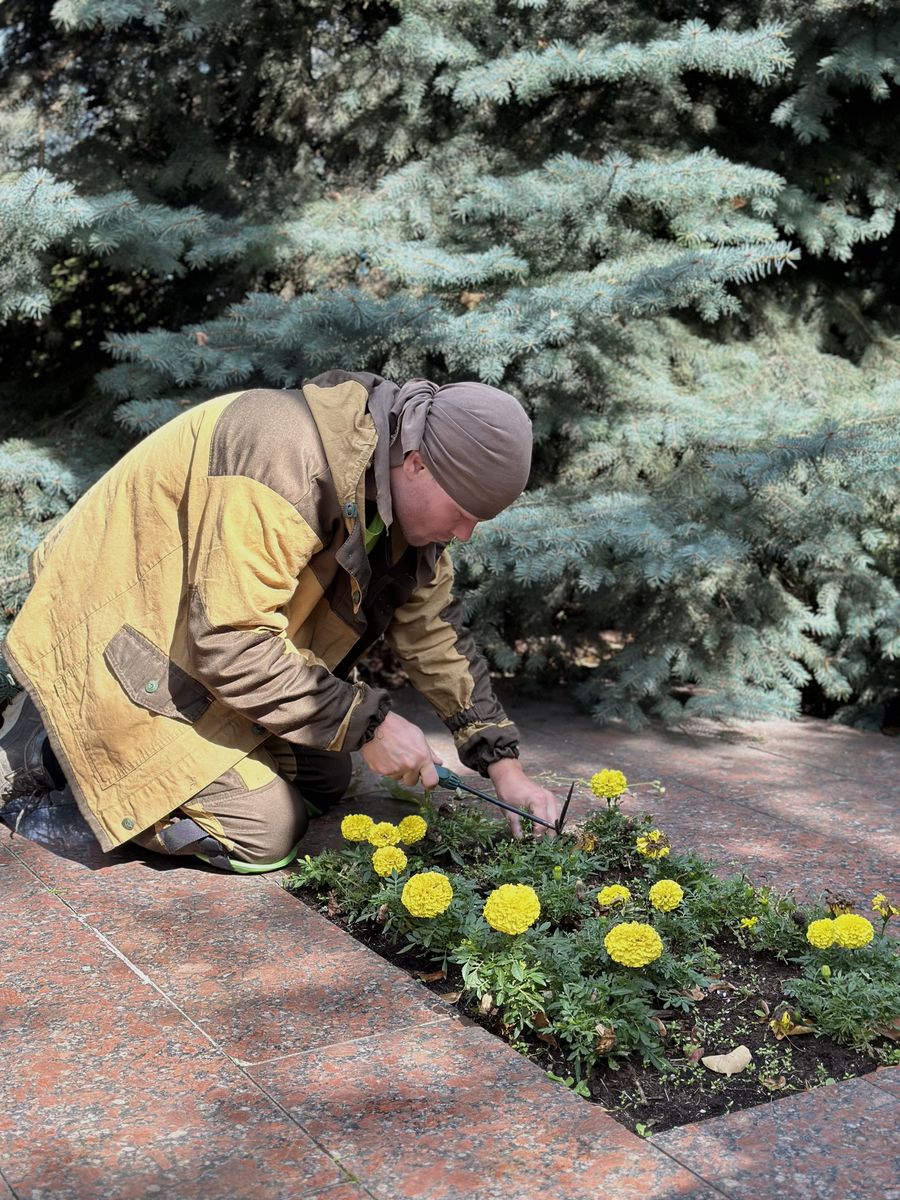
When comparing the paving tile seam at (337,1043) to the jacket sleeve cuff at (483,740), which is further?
the jacket sleeve cuff at (483,740)

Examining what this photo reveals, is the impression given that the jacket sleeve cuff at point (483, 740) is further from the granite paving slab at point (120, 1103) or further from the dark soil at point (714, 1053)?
the granite paving slab at point (120, 1103)

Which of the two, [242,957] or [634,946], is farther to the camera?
[242,957]

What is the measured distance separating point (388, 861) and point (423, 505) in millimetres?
Result: 773

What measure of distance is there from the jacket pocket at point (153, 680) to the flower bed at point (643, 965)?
476mm

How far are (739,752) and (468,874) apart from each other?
5.61 feet

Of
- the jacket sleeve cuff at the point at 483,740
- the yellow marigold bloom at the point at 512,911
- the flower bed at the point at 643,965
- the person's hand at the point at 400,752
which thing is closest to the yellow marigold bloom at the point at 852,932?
the flower bed at the point at 643,965

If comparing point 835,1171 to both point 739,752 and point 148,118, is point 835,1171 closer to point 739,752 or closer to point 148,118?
point 739,752

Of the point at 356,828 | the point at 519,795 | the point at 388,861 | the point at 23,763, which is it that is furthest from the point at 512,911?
the point at 23,763

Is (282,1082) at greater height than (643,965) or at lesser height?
lesser

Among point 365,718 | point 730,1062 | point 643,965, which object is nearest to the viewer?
point 730,1062

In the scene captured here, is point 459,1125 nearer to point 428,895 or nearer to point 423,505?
point 428,895

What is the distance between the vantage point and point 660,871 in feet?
8.92

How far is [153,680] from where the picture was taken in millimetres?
2893

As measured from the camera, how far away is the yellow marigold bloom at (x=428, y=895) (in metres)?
2.31
